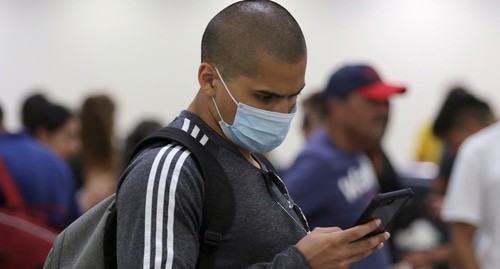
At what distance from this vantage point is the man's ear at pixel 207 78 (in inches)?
73.2

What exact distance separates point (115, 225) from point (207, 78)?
0.34 meters

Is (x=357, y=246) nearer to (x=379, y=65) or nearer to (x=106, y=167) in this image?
(x=106, y=167)

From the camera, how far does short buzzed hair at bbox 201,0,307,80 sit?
182 centimetres

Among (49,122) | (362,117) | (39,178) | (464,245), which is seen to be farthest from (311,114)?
(362,117)

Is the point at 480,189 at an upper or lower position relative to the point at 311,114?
upper

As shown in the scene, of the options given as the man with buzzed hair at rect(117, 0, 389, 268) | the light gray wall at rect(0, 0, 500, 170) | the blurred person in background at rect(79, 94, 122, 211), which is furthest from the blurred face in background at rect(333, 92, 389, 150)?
the light gray wall at rect(0, 0, 500, 170)

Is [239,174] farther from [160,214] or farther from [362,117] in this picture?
[362,117]

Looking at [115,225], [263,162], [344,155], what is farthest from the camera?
[344,155]

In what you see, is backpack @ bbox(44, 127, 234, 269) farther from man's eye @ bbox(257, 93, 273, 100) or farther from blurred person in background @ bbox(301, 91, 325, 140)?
blurred person in background @ bbox(301, 91, 325, 140)

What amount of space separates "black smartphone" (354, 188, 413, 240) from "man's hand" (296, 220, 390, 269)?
0.06ft

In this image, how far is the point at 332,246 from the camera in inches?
68.0

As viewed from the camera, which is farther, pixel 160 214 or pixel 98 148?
pixel 98 148

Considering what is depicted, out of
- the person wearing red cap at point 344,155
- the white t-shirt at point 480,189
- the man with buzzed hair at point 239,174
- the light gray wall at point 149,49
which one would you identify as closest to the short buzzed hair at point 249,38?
the man with buzzed hair at point 239,174

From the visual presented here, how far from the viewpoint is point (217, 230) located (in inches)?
67.0
